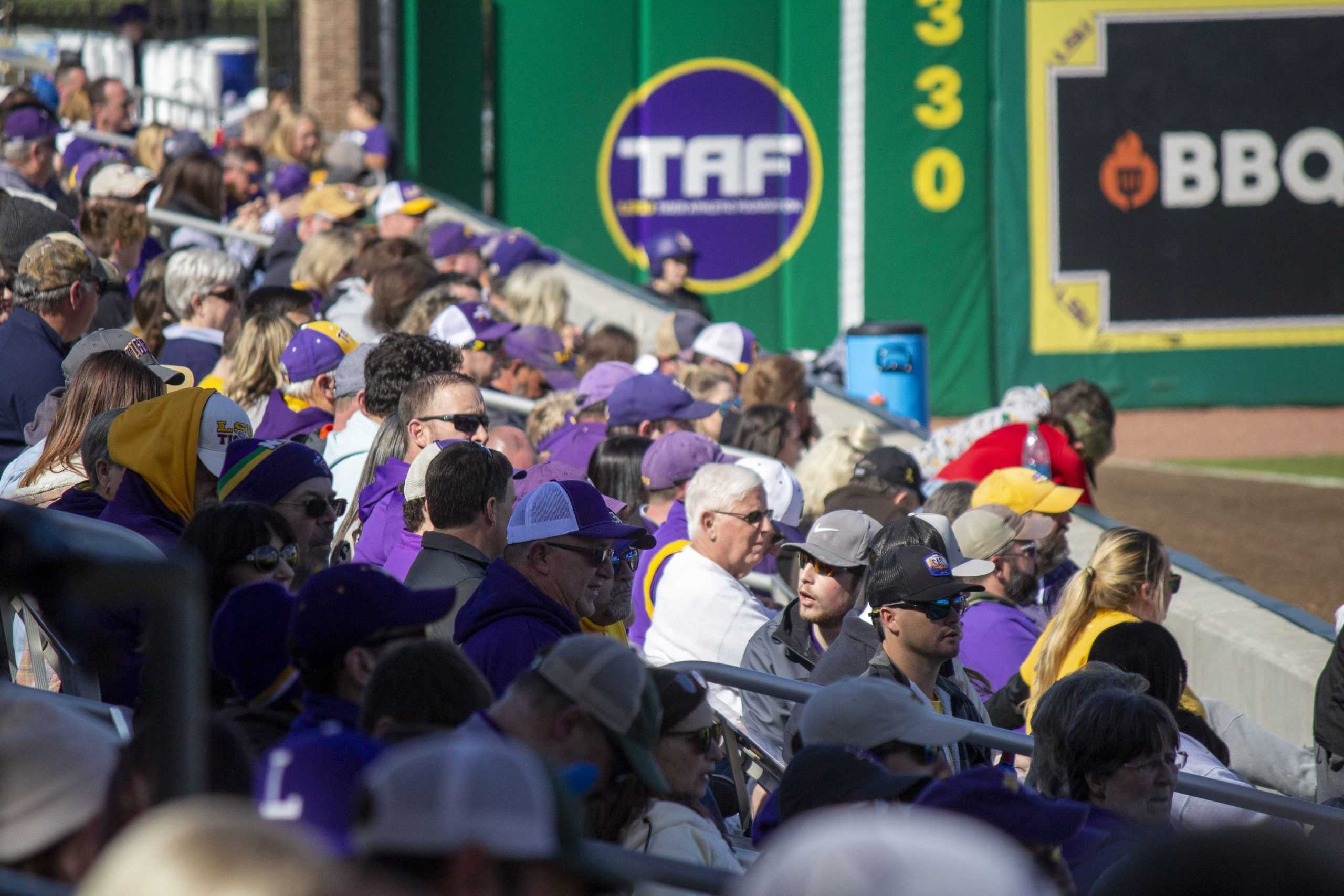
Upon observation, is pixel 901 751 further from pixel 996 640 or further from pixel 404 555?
pixel 996 640

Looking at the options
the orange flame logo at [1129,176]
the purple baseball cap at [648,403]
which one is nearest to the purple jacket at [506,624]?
the purple baseball cap at [648,403]

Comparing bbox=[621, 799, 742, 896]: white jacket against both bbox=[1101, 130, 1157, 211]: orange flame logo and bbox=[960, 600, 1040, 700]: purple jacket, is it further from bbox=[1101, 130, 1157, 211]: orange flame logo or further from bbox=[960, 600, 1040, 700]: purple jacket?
bbox=[1101, 130, 1157, 211]: orange flame logo

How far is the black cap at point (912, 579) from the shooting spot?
3.89 meters

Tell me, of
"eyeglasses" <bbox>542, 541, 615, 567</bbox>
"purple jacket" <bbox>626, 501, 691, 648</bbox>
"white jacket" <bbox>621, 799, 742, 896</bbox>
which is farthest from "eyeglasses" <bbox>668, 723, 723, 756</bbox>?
"purple jacket" <bbox>626, 501, 691, 648</bbox>

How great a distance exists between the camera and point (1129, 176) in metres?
17.3

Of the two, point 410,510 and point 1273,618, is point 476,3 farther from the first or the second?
point 410,510

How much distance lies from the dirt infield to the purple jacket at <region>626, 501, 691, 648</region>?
20.8 ft

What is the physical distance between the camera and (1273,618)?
6512 millimetres

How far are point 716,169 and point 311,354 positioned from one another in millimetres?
12455

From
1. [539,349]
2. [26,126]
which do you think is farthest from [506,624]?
[26,126]

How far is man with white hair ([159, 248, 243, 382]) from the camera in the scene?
5691mm

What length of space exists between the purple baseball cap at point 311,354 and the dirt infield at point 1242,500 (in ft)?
23.6

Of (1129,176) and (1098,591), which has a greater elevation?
(1129,176)

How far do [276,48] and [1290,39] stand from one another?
12350mm
